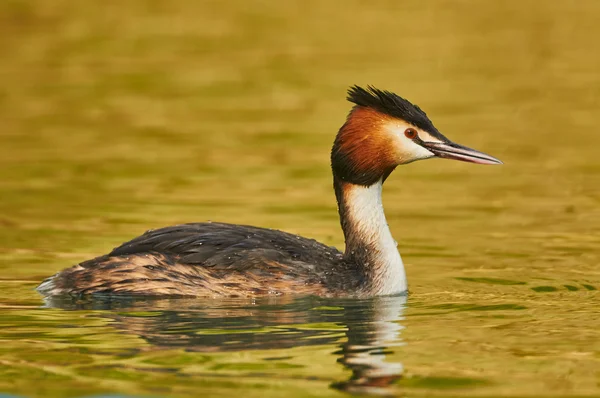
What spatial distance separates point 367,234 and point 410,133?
32.7 inches

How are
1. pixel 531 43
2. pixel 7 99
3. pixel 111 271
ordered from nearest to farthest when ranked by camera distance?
pixel 111 271, pixel 7 99, pixel 531 43

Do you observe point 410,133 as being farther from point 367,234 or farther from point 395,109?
point 367,234

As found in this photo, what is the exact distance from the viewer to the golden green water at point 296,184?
337 inches

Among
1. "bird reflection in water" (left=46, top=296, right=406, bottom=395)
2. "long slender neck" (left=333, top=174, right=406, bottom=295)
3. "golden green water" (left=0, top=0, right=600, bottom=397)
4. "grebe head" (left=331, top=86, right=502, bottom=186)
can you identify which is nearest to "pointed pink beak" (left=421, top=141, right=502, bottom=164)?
"grebe head" (left=331, top=86, right=502, bottom=186)

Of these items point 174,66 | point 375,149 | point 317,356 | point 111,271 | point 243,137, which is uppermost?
point 174,66

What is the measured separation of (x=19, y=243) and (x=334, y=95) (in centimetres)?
906

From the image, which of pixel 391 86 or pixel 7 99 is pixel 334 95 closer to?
pixel 391 86

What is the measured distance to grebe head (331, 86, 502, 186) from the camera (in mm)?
10648

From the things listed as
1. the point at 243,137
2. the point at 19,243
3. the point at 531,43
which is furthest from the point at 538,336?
the point at 531,43

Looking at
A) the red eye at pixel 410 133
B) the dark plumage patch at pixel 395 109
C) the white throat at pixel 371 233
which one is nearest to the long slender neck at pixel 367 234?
the white throat at pixel 371 233

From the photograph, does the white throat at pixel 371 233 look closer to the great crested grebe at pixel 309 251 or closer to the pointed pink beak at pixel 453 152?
the great crested grebe at pixel 309 251

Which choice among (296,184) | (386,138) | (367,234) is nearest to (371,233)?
(367,234)

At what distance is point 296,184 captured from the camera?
15352mm

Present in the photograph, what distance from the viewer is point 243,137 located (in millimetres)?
18078
